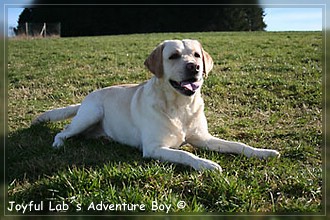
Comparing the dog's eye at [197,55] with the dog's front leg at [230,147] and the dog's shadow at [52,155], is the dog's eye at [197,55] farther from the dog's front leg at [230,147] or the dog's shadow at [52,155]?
the dog's shadow at [52,155]

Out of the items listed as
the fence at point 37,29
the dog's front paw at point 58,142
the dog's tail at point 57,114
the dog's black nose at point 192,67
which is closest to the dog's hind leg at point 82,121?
the dog's front paw at point 58,142

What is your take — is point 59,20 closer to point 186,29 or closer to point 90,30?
point 90,30

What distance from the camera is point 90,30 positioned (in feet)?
13.2

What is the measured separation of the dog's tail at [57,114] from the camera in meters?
4.89

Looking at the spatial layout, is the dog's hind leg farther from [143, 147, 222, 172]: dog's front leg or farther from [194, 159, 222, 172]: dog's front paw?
[194, 159, 222, 172]: dog's front paw

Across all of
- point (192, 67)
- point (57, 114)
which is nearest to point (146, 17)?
point (192, 67)

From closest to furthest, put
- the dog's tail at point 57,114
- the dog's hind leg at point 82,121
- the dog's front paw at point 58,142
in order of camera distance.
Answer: the dog's front paw at point 58,142
the dog's hind leg at point 82,121
the dog's tail at point 57,114

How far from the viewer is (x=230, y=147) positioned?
3836 millimetres

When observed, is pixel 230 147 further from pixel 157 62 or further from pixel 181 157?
pixel 157 62

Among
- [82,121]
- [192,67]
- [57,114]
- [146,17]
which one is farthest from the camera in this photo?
[57,114]

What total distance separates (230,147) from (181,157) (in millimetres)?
579

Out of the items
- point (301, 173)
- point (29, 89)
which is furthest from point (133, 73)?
point (301, 173)

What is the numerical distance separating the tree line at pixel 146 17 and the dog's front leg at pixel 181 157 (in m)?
1.14

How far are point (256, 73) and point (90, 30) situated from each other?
445 cm
